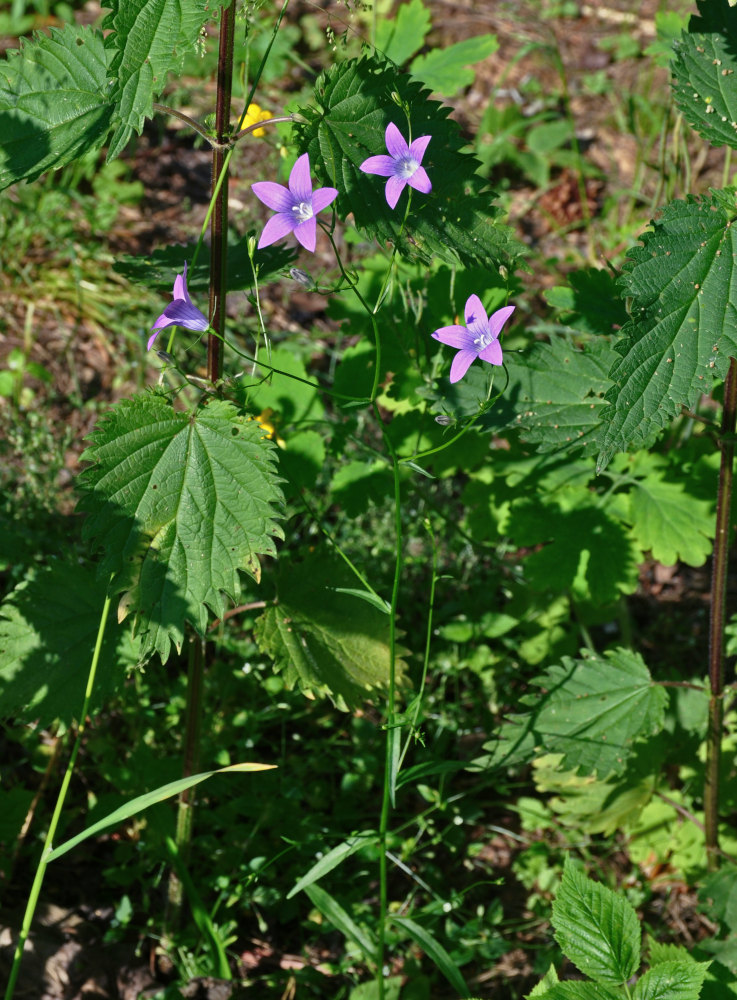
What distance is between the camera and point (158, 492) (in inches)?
68.8

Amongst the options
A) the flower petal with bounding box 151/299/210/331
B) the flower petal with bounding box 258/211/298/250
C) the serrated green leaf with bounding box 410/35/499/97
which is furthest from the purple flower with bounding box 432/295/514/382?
the serrated green leaf with bounding box 410/35/499/97

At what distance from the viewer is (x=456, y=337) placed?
1.74 m

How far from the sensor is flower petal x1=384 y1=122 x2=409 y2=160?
5.32 ft

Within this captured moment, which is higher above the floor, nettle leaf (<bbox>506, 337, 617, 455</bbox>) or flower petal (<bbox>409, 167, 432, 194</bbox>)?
flower petal (<bbox>409, 167, 432, 194</bbox>)

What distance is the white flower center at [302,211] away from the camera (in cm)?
169

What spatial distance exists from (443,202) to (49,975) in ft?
6.55

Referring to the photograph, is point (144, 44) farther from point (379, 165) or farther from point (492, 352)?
point (492, 352)

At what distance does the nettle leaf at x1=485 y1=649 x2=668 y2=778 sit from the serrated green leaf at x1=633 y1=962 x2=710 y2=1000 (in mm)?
498

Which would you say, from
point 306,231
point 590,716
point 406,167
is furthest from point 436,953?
point 406,167

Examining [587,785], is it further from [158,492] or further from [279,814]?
[158,492]

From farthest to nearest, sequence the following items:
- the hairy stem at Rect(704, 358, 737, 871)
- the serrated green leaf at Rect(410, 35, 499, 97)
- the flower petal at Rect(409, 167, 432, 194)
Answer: the serrated green leaf at Rect(410, 35, 499, 97) < the hairy stem at Rect(704, 358, 737, 871) < the flower petal at Rect(409, 167, 432, 194)

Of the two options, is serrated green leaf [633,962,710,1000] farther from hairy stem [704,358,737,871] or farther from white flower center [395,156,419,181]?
white flower center [395,156,419,181]

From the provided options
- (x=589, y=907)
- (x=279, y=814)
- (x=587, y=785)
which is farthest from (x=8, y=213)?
(x=589, y=907)

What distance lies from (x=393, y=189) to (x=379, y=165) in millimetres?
48
